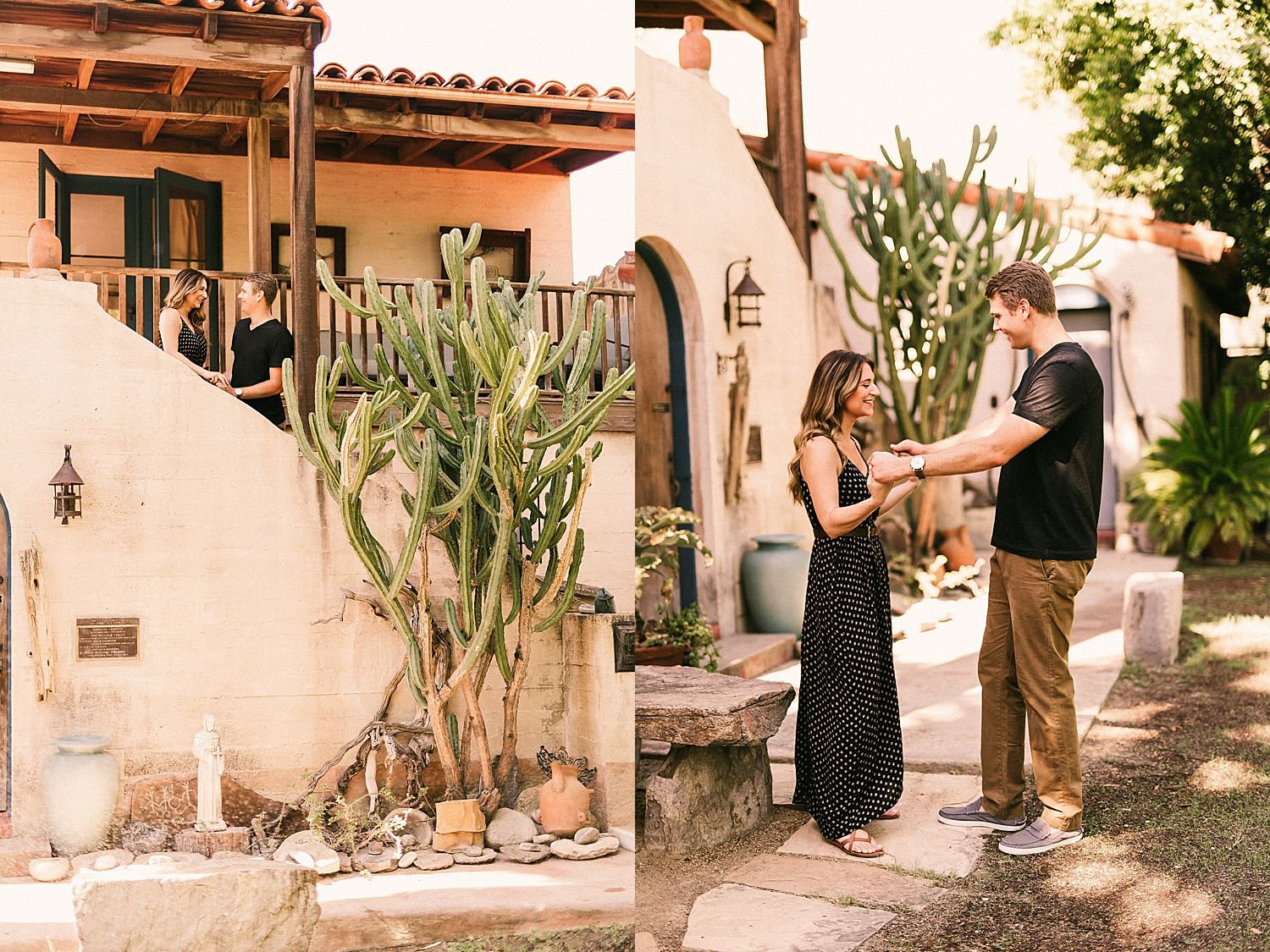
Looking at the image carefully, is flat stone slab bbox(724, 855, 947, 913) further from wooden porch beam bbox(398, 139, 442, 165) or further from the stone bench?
wooden porch beam bbox(398, 139, 442, 165)

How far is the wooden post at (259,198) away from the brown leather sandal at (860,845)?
275cm

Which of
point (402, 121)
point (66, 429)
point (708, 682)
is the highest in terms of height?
point (402, 121)

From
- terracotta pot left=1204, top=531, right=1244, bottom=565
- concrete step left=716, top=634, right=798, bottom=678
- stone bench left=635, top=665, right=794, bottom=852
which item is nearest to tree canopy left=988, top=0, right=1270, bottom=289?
terracotta pot left=1204, top=531, right=1244, bottom=565

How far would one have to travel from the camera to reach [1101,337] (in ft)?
43.0

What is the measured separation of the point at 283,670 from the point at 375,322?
1.19 m

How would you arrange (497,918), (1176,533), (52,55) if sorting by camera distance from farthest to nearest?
(1176,533)
(497,918)
(52,55)

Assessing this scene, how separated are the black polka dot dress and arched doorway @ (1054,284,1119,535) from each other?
9.20 m

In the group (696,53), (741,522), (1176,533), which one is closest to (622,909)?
(741,522)

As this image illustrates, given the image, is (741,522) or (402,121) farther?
(741,522)

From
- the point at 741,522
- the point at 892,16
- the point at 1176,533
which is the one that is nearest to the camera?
the point at 741,522

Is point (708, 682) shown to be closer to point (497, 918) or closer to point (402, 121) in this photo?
point (497, 918)

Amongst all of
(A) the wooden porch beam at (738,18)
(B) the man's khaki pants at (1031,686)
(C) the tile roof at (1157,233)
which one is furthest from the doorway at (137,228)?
(C) the tile roof at (1157,233)

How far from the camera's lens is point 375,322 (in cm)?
439

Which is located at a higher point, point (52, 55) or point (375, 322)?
point (52, 55)
